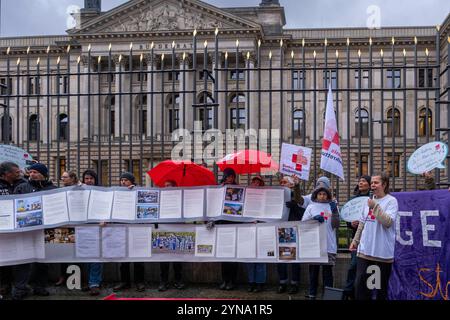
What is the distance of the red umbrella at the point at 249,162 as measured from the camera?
791 cm

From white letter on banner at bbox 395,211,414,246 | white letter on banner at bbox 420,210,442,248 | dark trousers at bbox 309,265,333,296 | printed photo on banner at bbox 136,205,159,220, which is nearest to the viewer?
white letter on banner at bbox 420,210,442,248

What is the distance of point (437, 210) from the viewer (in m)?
6.65

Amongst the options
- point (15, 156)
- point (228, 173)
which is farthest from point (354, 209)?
point (15, 156)

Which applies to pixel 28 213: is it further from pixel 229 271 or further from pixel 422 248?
pixel 422 248

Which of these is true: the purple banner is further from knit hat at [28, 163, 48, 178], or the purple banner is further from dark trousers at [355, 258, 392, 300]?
knit hat at [28, 163, 48, 178]

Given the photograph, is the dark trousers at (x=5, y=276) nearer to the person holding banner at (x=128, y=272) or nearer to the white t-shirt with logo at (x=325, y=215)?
the person holding banner at (x=128, y=272)

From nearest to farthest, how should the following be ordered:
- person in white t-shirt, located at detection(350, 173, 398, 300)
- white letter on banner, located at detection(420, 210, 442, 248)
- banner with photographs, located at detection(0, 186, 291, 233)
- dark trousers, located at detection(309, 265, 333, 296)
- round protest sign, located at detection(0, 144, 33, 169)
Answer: person in white t-shirt, located at detection(350, 173, 398, 300), white letter on banner, located at detection(420, 210, 442, 248), dark trousers, located at detection(309, 265, 333, 296), banner with photographs, located at detection(0, 186, 291, 233), round protest sign, located at detection(0, 144, 33, 169)

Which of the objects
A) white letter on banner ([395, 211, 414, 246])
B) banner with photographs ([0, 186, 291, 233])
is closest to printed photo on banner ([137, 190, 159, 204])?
banner with photographs ([0, 186, 291, 233])

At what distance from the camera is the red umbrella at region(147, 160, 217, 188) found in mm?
8250

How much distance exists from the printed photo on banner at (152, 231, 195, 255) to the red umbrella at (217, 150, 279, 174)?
3.76 ft

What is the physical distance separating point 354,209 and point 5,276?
16.1ft

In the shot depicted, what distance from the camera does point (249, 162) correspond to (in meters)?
7.92

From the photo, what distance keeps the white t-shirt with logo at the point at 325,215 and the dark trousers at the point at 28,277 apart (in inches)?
150
